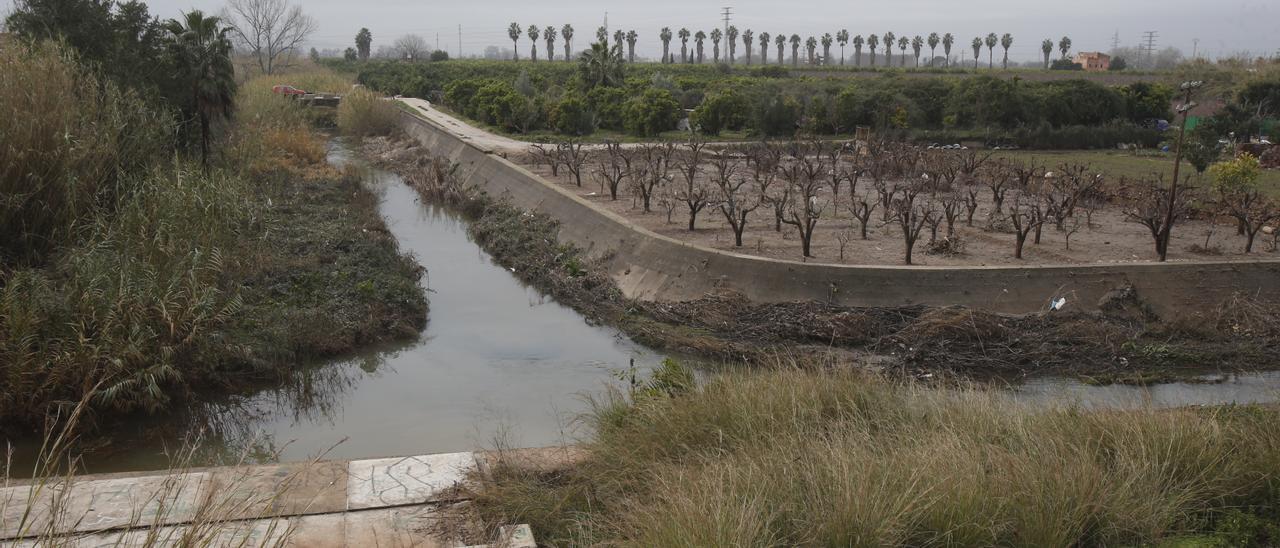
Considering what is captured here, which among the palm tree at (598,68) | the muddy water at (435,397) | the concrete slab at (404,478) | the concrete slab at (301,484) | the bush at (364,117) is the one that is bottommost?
the muddy water at (435,397)

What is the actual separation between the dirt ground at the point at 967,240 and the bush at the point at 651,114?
1338 centimetres

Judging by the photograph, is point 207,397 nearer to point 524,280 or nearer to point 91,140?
point 91,140

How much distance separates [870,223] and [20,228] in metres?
11.7

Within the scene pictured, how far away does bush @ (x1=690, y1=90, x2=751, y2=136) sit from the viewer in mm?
32656

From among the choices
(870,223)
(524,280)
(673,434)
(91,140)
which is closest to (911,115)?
(870,223)

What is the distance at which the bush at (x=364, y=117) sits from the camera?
127 ft

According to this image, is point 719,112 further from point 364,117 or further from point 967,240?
point 967,240

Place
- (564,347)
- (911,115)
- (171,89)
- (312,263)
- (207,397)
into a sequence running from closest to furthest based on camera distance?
(207,397) < (564,347) < (312,263) < (171,89) < (911,115)

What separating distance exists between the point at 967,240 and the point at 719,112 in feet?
61.4

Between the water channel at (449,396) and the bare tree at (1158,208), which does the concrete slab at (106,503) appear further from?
the bare tree at (1158,208)

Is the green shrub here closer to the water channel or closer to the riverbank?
the water channel

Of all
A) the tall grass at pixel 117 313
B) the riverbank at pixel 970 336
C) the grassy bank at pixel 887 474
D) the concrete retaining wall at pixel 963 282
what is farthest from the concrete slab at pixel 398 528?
the concrete retaining wall at pixel 963 282

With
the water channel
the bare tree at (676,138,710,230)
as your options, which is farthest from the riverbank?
the bare tree at (676,138,710,230)

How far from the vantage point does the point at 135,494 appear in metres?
6.07
